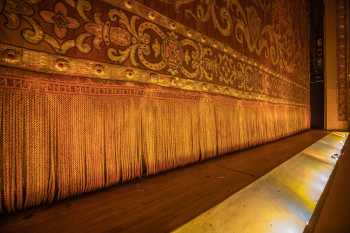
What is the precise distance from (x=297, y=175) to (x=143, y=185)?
2.60ft

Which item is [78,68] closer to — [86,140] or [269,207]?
[86,140]

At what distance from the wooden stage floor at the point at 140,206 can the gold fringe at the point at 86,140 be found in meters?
0.05

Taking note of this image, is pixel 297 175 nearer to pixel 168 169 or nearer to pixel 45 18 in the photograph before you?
pixel 168 169

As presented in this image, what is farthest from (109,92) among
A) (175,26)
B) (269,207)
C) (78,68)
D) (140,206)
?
(269,207)

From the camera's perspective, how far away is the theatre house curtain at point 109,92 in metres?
0.53

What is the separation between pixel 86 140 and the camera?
660 mm

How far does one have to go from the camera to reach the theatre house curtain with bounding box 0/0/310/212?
0.53m

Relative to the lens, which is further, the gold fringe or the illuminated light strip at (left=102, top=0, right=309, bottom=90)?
the illuminated light strip at (left=102, top=0, right=309, bottom=90)

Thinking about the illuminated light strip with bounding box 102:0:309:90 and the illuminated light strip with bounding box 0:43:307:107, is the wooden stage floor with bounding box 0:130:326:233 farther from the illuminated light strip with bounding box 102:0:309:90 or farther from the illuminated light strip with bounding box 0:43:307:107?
the illuminated light strip with bounding box 102:0:309:90

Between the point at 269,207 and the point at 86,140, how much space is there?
25.9 inches

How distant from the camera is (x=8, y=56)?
0.51 metres

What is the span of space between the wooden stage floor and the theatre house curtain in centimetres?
5

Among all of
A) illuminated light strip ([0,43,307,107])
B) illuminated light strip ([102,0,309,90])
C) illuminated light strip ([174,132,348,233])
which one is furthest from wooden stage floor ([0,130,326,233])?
illuminated light strip ([102,0,309,90])

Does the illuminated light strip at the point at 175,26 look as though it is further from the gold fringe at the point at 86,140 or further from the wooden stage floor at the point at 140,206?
the wooden stage floor at the point at 140,206
